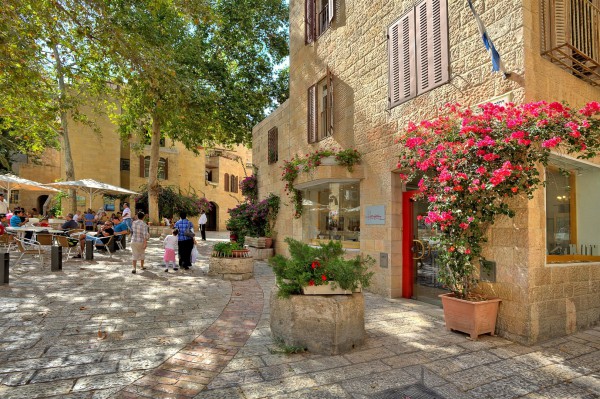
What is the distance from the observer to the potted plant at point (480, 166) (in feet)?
13.0

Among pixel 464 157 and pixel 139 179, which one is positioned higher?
pixel 139 179

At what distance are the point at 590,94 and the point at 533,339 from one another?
395cm

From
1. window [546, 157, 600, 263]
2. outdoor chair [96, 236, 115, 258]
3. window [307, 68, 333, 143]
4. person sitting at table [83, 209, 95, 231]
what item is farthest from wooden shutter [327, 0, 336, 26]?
person sitting at table [83, 209, 95, 231]

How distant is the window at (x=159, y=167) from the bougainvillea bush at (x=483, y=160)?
2771 cm

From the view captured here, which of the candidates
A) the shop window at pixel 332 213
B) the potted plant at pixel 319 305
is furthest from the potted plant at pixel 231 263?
the potted plant at pixel 319 305

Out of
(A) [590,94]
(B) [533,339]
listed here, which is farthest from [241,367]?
(A) [590,94]

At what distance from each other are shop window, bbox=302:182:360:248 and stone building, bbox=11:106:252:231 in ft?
44.3

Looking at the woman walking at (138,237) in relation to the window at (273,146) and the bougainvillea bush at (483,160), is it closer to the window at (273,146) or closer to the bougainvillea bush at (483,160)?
the window at (273,146)

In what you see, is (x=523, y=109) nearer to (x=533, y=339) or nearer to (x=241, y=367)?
(x=533, y=339)

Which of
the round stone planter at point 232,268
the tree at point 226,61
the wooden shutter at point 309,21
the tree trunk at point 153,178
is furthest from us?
the tree trunk at point 153,178

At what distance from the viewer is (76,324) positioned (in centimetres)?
473

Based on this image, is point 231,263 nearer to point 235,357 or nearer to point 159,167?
point 235,357

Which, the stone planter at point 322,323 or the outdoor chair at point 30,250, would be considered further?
the outdoor chair at point 30,250

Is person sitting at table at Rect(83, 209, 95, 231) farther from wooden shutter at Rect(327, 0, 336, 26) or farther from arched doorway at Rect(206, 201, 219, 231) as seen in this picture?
arched doorway at Rect(206, 201, 219, 231)
